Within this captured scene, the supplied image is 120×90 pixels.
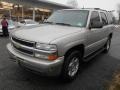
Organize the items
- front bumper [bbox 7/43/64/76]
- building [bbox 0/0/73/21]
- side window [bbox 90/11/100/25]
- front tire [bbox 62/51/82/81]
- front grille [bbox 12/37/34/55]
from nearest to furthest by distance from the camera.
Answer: front bumper [bbox 7/43/64/76], front grille [bbox 12/37/34/55], front tire [bbox 62/51/82/81], side window [bbox 90/11/100/25], building [bbox 0/0/73/21]

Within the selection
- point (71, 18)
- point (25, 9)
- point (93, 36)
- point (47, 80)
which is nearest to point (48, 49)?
point (47, 80)

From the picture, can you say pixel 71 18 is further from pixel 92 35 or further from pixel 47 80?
pixel 47 80

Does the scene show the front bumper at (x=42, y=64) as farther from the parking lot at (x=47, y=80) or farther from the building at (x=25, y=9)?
the building at (x=25, y=9)

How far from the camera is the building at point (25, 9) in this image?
2287 centimetres

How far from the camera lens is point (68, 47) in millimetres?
3752

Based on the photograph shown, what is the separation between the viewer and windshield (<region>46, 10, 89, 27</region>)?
4.81m

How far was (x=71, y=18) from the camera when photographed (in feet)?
16.6

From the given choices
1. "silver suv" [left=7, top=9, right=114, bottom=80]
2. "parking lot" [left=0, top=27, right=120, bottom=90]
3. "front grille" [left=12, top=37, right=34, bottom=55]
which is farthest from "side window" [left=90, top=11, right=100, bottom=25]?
"front grille" [left=12, top=37, right=34, bottom=55]

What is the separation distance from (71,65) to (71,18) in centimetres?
160

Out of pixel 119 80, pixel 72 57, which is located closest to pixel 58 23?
pixel 72 57

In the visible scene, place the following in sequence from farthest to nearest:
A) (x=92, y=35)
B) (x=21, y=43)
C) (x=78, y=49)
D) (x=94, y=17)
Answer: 1. (x=94, y=17)
2. (x=92, y=35)
3. (x=78, y=49)
4. (x=21, y=43)

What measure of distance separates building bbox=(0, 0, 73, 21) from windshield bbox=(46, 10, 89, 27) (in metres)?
18.6

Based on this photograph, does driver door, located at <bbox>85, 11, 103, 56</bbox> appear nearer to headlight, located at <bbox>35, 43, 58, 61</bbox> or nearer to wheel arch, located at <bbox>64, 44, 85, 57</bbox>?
wheel arch, located at <bbox>64, 44, 85, 57</bbox>

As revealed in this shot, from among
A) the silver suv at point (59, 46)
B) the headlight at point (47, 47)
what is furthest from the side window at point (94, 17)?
the headlight at point (47, 47)
